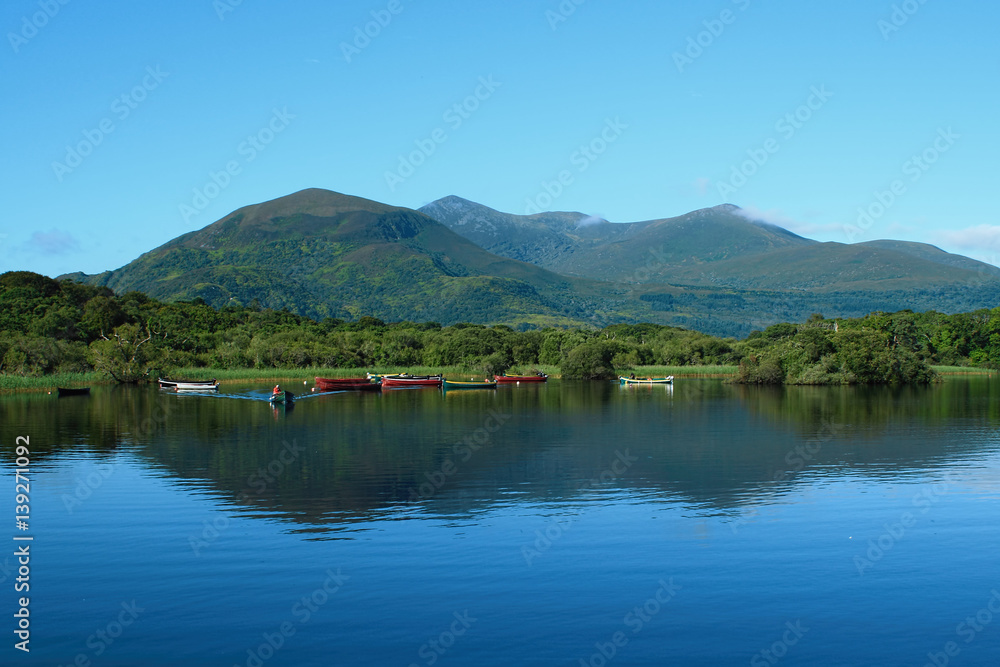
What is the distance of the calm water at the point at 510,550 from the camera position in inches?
592

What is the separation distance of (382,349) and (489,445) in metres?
92.8

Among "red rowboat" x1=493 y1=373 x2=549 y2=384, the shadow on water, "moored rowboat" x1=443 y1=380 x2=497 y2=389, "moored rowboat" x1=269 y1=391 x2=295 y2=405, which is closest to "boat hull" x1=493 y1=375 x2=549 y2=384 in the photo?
"red rowboat" x1=493 y1=373 x2=549 y2=384

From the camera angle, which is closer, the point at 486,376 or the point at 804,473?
the point at 804,473

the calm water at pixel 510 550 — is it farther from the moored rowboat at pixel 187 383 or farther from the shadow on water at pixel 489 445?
the moored rowboat at pixel 187 383

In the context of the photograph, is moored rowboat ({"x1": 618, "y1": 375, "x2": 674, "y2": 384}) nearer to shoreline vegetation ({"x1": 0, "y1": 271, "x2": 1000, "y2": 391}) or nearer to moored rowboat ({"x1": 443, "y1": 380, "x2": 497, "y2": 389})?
shoreline vegetation ({"x1": 0, "y1": 271, "x2": 1000, "y2": 391})

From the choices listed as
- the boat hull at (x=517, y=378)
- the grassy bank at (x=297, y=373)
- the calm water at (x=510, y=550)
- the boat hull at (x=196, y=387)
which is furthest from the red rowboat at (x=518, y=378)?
the calm water at (x=510, y=550)

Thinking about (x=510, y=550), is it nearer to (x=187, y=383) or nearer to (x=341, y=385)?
(x=187, y=383)

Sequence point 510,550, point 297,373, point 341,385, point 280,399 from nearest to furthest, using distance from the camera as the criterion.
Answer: point 510,550, point 280,399, point 341,385, point 297,373

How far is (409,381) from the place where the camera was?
9825 cm

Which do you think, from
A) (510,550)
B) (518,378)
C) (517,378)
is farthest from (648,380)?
(510,550)

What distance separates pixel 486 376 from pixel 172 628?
338ft

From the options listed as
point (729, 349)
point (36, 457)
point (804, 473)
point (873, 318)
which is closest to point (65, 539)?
point (36, 457)

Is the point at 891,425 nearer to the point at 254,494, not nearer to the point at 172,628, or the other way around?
the point at 254,494

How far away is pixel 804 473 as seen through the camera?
32.2m
